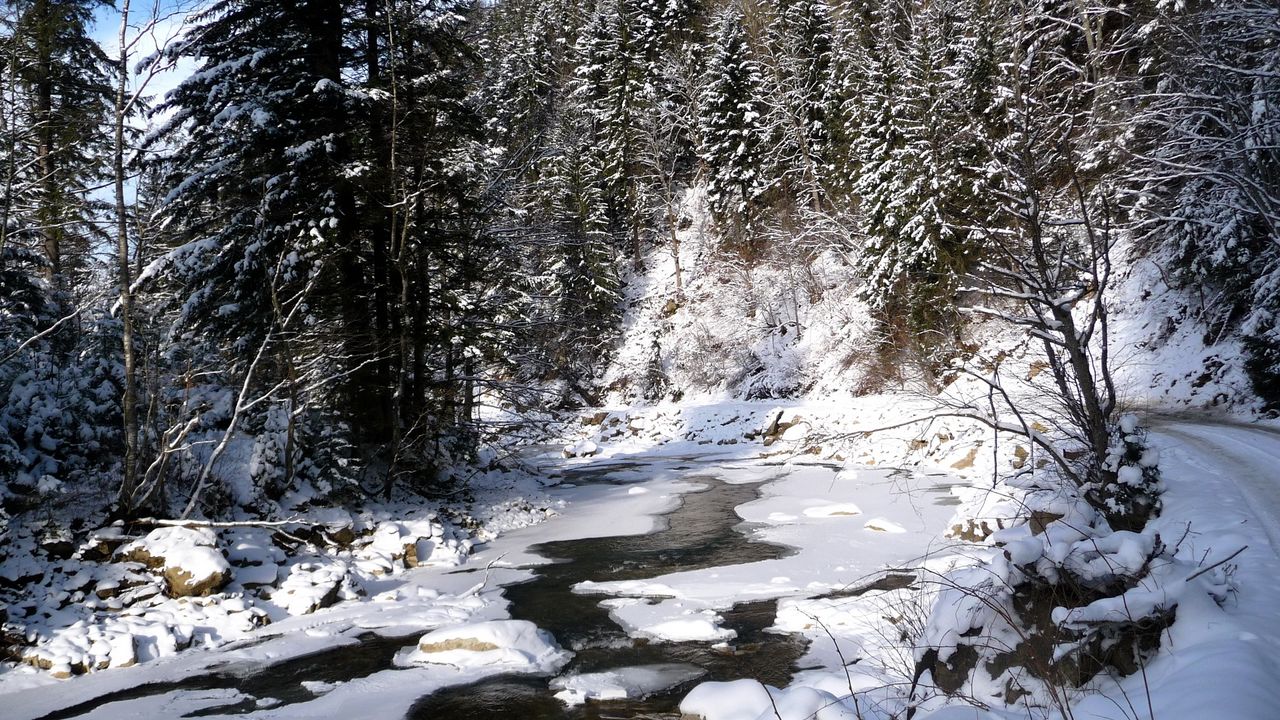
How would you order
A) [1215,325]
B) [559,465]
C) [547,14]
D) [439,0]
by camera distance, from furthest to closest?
1. [547,14]
2. [559,465]
3. [1215,325]
4. [439,0]

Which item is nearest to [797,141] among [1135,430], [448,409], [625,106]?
[625,106]

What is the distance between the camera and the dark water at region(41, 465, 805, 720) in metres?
6.03

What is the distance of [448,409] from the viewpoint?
563 inches

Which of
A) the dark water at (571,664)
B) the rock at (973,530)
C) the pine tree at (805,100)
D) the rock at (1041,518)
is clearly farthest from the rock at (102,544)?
the pine tree at (805,100)

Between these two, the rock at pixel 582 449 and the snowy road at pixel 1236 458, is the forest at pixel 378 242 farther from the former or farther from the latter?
the rock at pixel 582 449

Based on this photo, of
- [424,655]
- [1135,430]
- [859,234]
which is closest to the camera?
[1135,430]

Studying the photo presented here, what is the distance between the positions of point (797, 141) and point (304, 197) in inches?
1013

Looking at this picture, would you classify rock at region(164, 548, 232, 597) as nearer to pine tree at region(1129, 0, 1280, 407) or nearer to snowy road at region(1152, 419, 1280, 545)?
snowy road at region(1152, 419, 1280, 545)

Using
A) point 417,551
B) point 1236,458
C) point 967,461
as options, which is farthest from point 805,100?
point 417,551

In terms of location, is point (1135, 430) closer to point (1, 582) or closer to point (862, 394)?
point (1, 582)

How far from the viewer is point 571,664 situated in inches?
275

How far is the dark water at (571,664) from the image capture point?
6.03 metres

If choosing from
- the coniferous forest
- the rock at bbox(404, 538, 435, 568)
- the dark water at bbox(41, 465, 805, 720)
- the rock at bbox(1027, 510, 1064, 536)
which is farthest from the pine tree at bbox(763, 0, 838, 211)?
the rock at bbox(1027, 510, 1064, 536)

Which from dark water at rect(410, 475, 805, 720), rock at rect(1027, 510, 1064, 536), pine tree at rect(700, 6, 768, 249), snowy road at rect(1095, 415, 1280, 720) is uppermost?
pine tree at rect(700, 6, 768, 249)
